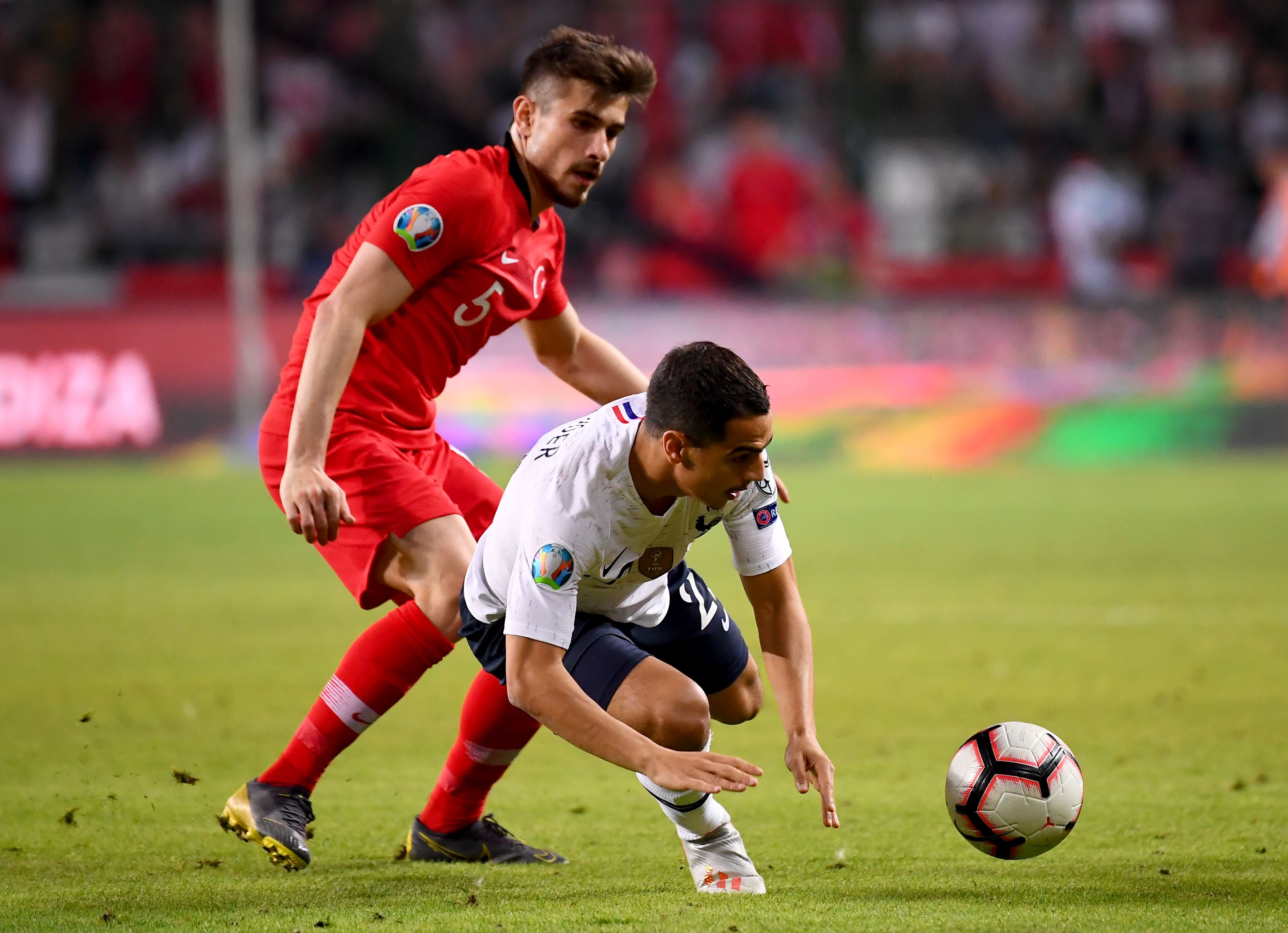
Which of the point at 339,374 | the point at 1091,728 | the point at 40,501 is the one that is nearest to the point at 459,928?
the point at 339,374

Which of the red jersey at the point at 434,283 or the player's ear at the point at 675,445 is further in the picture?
the red jersey at the point at 434,283

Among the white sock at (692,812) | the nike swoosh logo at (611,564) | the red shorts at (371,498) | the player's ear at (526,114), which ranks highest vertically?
the player's ear at (526,114)

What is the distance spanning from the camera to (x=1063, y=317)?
14.3 metres

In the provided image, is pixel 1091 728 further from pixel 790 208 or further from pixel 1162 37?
pixel 1162 37

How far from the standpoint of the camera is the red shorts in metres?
4.14

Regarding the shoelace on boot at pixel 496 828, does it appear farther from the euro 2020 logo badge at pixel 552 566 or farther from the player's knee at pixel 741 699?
the euro 2020 logo badge at pixel 552 566

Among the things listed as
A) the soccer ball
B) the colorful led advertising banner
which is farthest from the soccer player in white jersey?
the colorful led advertising banner

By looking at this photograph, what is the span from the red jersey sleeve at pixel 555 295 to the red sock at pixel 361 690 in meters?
0.98

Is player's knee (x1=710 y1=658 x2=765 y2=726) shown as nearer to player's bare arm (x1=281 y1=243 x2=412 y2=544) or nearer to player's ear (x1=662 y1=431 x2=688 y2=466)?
player's ear (x1=662 y1=431 x2=688 y2=466)

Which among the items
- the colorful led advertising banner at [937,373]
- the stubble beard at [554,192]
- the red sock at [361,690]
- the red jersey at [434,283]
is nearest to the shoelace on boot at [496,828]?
the red sock at [361,690]

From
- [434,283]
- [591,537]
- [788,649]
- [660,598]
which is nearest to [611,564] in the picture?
[591,537]

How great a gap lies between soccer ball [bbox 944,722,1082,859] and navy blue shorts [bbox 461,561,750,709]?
0.58 metres

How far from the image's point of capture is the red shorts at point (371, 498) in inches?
163

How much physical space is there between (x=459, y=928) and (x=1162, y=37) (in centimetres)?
1717
